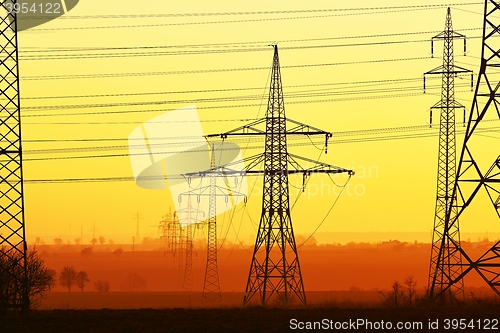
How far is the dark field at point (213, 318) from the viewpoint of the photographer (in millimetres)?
32281

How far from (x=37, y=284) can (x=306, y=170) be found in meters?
18.2

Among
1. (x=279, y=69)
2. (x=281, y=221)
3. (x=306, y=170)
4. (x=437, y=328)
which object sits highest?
(x=279, y=69)

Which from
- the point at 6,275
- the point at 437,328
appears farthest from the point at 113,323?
the point at 437,328

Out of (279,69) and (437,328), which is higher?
(279,69)

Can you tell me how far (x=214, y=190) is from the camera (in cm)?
6894

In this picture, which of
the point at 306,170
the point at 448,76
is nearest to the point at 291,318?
the point at 306,170

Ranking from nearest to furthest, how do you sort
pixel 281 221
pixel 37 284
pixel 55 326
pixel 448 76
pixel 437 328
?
1. pixel 437 328
2. pixel 55 326
3. pixel 37 284
4. pixel 281 221
5. pixel 448 76

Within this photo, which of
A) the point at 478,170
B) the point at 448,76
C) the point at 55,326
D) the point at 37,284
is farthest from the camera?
the point at 448,76

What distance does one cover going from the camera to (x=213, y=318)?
34.6 metres

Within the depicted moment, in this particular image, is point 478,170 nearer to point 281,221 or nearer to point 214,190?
point 281,221

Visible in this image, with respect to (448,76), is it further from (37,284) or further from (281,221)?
(37,284)

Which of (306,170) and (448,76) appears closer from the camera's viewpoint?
(306,170)

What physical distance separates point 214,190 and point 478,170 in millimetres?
32967

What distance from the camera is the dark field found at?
32281mm
